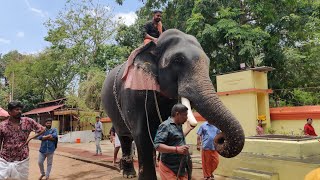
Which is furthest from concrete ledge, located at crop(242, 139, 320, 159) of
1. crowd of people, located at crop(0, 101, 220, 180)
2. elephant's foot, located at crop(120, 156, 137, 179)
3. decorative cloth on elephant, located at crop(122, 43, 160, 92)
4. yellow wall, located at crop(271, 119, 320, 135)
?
yellow wall, located at crop(271, 119, 320, 135)

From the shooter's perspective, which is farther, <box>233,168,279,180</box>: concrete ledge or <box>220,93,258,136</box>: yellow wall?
<box>220,93,258,136</box>: yellow wall

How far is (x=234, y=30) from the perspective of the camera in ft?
48.8

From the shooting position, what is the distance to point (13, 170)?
15.8 feet

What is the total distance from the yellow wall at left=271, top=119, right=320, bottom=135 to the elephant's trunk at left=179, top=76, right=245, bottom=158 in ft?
24.7

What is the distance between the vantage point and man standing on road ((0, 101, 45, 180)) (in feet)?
15.9

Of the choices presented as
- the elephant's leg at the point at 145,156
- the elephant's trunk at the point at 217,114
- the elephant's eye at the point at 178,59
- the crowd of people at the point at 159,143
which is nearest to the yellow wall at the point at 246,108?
the crowd of people at the point at 159,143

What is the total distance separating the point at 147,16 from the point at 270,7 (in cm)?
712

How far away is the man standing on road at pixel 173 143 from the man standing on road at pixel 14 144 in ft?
7.14

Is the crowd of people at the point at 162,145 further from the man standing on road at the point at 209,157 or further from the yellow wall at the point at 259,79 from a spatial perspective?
the yellow wall at the point at 259,79

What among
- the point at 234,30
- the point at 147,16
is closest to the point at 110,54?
the point at 147,16

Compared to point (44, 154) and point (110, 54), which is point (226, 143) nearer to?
point (44, 154)

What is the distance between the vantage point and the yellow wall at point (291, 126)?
35.3ft

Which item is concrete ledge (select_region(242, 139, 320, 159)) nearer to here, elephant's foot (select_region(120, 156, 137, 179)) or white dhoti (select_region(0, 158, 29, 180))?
elephant's foot (select_region(120, 156, 137, 179))

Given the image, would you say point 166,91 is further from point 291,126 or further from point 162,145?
point 291,126
